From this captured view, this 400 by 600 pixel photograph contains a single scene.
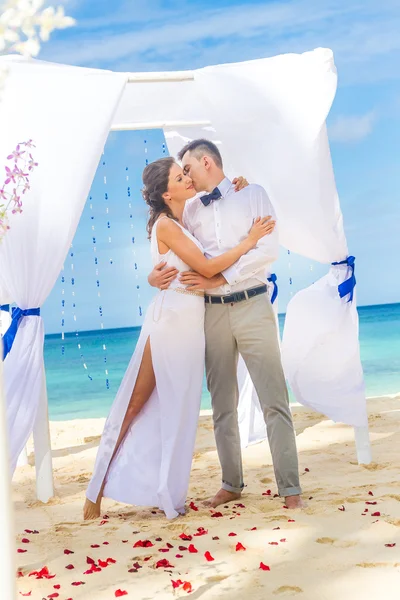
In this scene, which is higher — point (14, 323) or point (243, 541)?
point (14, 323)

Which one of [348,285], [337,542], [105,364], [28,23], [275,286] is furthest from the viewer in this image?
[105,364]

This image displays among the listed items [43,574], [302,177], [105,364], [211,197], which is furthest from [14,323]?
[105,364]

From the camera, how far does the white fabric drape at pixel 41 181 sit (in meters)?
3.79

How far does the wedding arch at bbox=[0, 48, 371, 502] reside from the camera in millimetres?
3807

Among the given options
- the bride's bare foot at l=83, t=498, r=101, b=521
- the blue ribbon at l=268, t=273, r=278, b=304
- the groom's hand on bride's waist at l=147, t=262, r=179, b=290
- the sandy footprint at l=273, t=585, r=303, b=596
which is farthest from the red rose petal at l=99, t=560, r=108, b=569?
the blue ribbon at l=268, t=273, r=278, b=304

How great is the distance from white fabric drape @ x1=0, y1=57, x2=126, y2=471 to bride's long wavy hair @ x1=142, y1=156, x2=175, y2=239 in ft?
0.94

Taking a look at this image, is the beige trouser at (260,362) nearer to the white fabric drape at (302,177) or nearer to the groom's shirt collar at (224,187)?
the groom's shirt collar at (224,187)

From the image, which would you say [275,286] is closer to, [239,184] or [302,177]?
[302,177]

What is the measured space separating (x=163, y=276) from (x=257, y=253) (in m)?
0.44

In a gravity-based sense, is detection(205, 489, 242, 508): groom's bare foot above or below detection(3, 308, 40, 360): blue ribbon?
below

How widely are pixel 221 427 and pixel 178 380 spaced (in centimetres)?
36

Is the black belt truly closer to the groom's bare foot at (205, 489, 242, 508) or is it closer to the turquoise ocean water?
the groom's bare foot at (205, 489, 242, 508)

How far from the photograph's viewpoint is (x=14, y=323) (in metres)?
3.83

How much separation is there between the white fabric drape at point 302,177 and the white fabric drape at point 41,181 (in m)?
0.71
